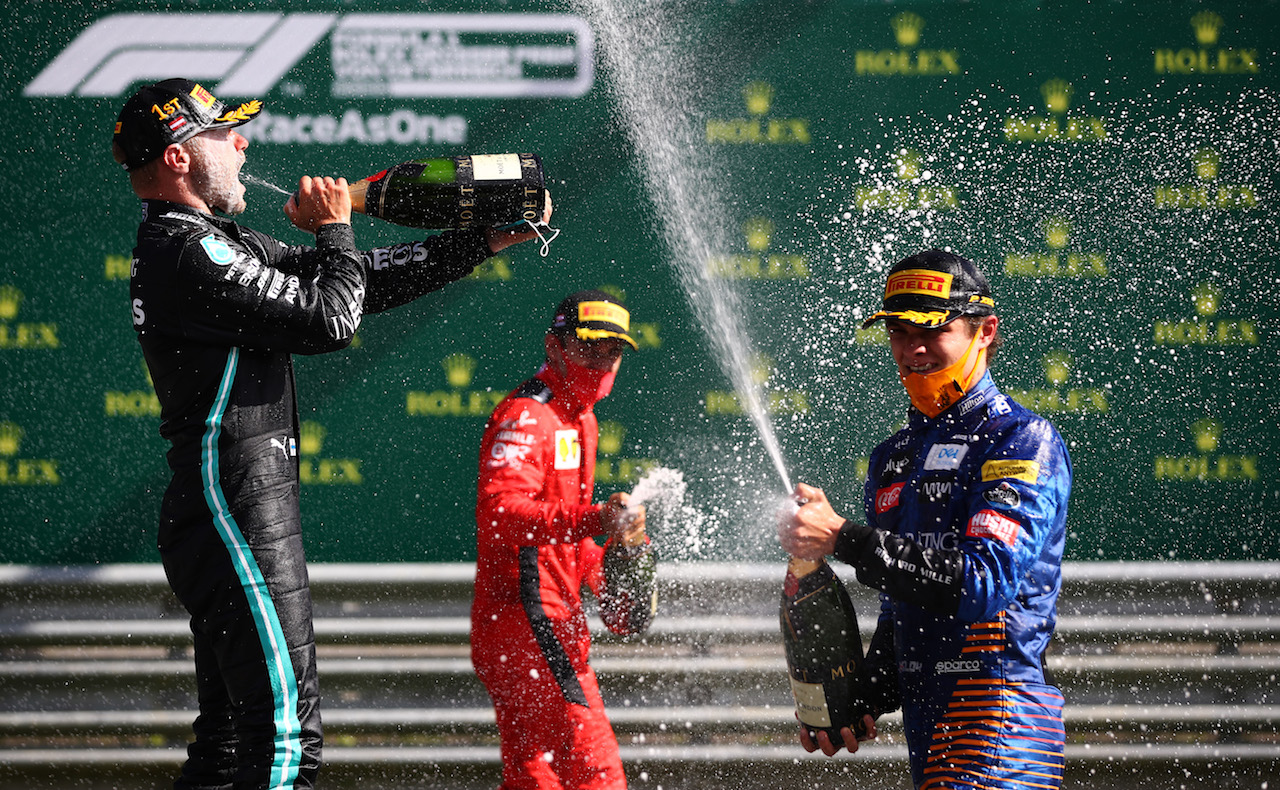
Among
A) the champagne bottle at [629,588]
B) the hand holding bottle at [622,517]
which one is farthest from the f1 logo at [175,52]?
the champagne bottle at [629,588]

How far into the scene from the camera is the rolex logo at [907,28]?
4035 millimetres

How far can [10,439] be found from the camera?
13.0 feet

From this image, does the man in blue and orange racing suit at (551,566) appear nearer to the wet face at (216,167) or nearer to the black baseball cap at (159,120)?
the wet face at (216,167)

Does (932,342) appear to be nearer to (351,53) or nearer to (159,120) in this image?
(159,120)

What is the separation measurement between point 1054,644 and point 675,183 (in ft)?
7.46

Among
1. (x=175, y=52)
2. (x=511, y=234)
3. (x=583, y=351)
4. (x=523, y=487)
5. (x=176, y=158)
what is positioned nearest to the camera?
(x=176, y=158)

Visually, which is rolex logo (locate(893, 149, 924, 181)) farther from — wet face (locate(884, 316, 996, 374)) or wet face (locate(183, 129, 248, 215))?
wet face (locate(183, 129, 248, 215))

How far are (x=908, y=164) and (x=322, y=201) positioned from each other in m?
2.26

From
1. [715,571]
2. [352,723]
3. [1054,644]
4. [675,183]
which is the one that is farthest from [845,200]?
[352,723]

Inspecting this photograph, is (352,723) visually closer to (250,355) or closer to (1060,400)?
(250,355)

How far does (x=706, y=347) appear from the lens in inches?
160

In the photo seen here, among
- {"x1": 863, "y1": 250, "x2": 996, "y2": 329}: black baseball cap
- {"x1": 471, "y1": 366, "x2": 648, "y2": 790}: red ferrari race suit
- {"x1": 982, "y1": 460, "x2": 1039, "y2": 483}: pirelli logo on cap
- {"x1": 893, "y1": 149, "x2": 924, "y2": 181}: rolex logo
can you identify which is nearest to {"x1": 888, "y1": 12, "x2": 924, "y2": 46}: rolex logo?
{"x1": 893, "y1": 149, "x2": 924, "y2": 181}: rolex logo

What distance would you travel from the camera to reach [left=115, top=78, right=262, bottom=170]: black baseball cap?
2.70 meters

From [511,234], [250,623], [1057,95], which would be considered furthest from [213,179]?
[1057,95]
